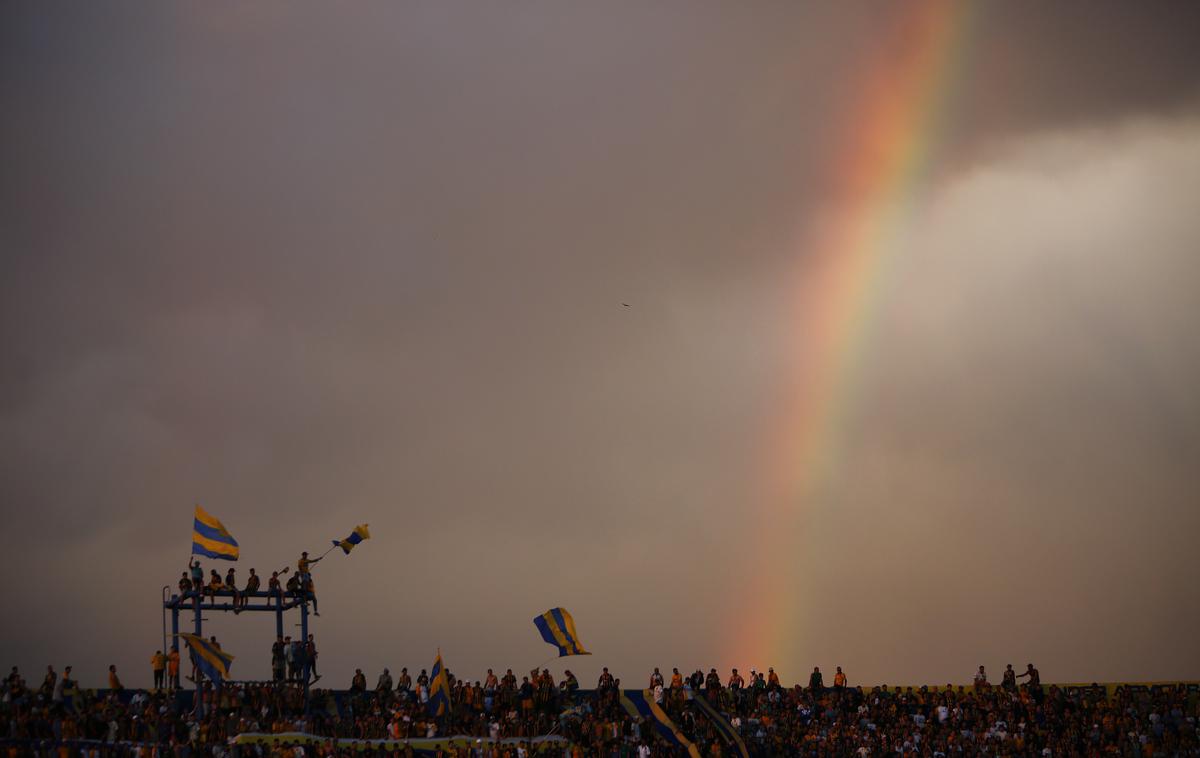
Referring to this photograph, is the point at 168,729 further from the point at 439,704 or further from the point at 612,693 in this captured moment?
the point at 612,693

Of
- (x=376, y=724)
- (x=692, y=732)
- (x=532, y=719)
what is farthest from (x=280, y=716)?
(x=692, y=732)

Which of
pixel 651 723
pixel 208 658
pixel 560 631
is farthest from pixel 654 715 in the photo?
pixel 208 658

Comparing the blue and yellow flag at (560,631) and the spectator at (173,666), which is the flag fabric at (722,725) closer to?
the blue and yellow flag at (560,631)

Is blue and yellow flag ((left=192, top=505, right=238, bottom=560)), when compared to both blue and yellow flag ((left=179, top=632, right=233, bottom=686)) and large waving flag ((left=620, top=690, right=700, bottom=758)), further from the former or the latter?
large waving flag ((left=620, top=690, right=700, bottom=758))

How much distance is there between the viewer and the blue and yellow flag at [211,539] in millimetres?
65938

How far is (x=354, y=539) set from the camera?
71562 mm

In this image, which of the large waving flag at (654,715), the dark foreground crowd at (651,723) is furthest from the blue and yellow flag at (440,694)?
the large waving flag at (654,715)

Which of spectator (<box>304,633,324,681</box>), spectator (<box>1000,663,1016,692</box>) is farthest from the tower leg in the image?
spectator (<box>1000,663,1016,692</box>)

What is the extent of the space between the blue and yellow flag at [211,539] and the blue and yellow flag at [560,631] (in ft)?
45.7

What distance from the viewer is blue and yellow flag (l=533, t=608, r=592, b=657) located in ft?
230

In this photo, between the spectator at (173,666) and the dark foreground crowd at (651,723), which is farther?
the spectator at (173,666)

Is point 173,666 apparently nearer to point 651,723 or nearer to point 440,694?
point 440,694

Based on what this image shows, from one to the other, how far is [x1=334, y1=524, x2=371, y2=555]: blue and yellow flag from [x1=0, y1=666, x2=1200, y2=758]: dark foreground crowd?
234 inches

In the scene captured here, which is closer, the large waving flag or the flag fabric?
the large waving flag
